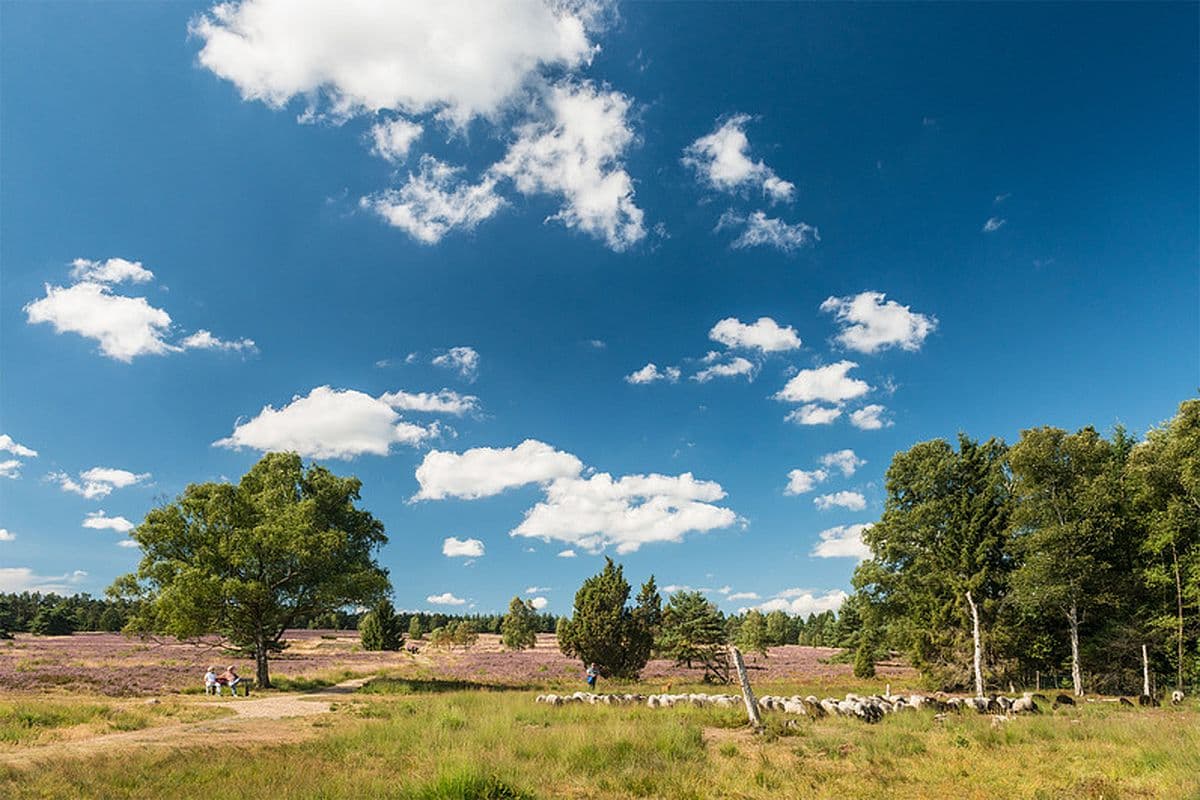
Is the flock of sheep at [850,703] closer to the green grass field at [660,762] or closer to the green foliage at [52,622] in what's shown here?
the green grass field at [660,762]

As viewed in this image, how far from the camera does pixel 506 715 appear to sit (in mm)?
17484

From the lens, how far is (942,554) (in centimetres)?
3247

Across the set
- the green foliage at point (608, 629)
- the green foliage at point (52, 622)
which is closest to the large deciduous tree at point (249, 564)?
the green foliage at point (608, 629)

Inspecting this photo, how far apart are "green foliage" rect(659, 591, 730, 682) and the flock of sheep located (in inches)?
539

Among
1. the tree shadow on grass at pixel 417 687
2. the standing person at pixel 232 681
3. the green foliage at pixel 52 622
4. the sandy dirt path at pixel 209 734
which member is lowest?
the green foliage at pixel 52 622

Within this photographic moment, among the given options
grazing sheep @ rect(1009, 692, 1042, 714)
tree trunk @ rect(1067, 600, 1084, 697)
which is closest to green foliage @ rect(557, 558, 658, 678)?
grazing sheep @ rect(1009, 692, 1042, 714)

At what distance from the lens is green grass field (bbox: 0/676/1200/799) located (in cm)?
962

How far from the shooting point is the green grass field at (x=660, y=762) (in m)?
9.62

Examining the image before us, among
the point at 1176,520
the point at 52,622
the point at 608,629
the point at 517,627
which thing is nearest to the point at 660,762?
the point at 608,629

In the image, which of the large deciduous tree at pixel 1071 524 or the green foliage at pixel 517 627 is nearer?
the large deciduous tree at pixel 1071 524

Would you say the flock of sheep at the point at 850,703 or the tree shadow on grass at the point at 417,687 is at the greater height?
the flock of sheep at the point at 850,703

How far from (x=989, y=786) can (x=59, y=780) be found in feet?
51.4

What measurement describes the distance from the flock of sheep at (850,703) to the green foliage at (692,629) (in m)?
13.7

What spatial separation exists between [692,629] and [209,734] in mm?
27095
